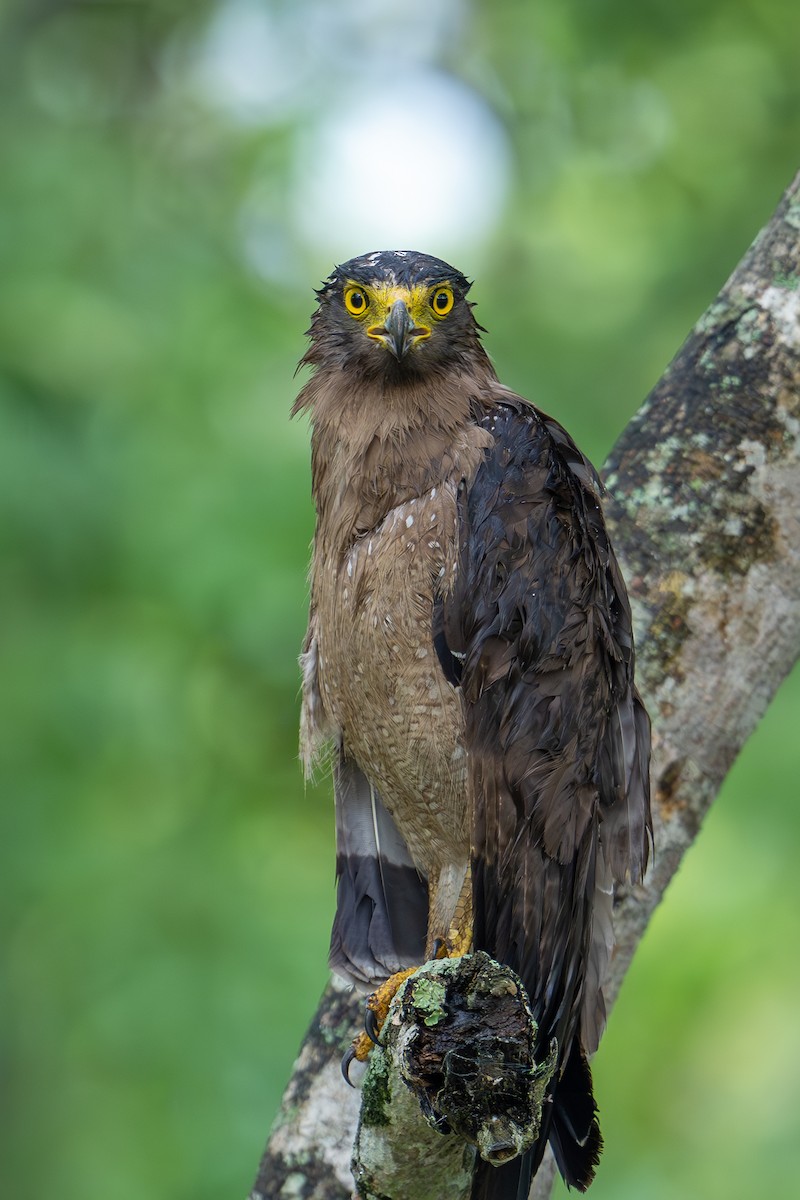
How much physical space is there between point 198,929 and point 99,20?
531 centimetres

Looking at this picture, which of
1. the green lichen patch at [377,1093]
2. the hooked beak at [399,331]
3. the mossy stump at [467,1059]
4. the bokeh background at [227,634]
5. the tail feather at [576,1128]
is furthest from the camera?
the bokeh background at [227,634]

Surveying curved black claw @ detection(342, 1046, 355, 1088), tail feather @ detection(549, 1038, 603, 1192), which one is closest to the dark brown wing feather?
tail feather @ detection(549, 1038, 603, 1192)

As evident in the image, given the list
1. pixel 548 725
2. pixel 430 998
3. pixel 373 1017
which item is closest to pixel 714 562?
pixel 548 725

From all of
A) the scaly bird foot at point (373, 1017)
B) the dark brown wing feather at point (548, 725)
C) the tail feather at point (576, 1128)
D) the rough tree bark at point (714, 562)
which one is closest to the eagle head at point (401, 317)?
the dark brown wing feather at point (548, 725)

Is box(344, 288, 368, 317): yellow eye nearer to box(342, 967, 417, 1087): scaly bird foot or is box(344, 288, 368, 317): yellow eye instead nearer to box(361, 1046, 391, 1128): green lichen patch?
box(342, 967, 417, 1087): scaly bird foot

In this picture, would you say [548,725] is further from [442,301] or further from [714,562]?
[442,301]

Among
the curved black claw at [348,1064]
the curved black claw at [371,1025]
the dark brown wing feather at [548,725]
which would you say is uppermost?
the dark brown wing feather at [548,725]

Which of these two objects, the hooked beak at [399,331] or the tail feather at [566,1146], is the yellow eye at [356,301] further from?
the tail feather at [566,1146]

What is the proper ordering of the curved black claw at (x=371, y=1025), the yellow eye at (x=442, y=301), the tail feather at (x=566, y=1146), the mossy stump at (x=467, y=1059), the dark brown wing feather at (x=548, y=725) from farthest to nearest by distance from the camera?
1. the yellow eye at (x=442, y=301)
2. the curved black claw at (x=371, y=1025)
3. the dark brown wing feather at (x=548, y=725)
4. the tail feather at (x=566, y=1146)
5. the mossy stump at (x=467, y=1059)

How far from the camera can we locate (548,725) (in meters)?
3.09

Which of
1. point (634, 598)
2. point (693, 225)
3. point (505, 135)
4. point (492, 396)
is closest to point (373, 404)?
point (492, 396)

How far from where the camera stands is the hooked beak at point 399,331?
332cm

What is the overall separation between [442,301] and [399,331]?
24cm

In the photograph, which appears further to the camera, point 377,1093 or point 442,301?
point 442,301
